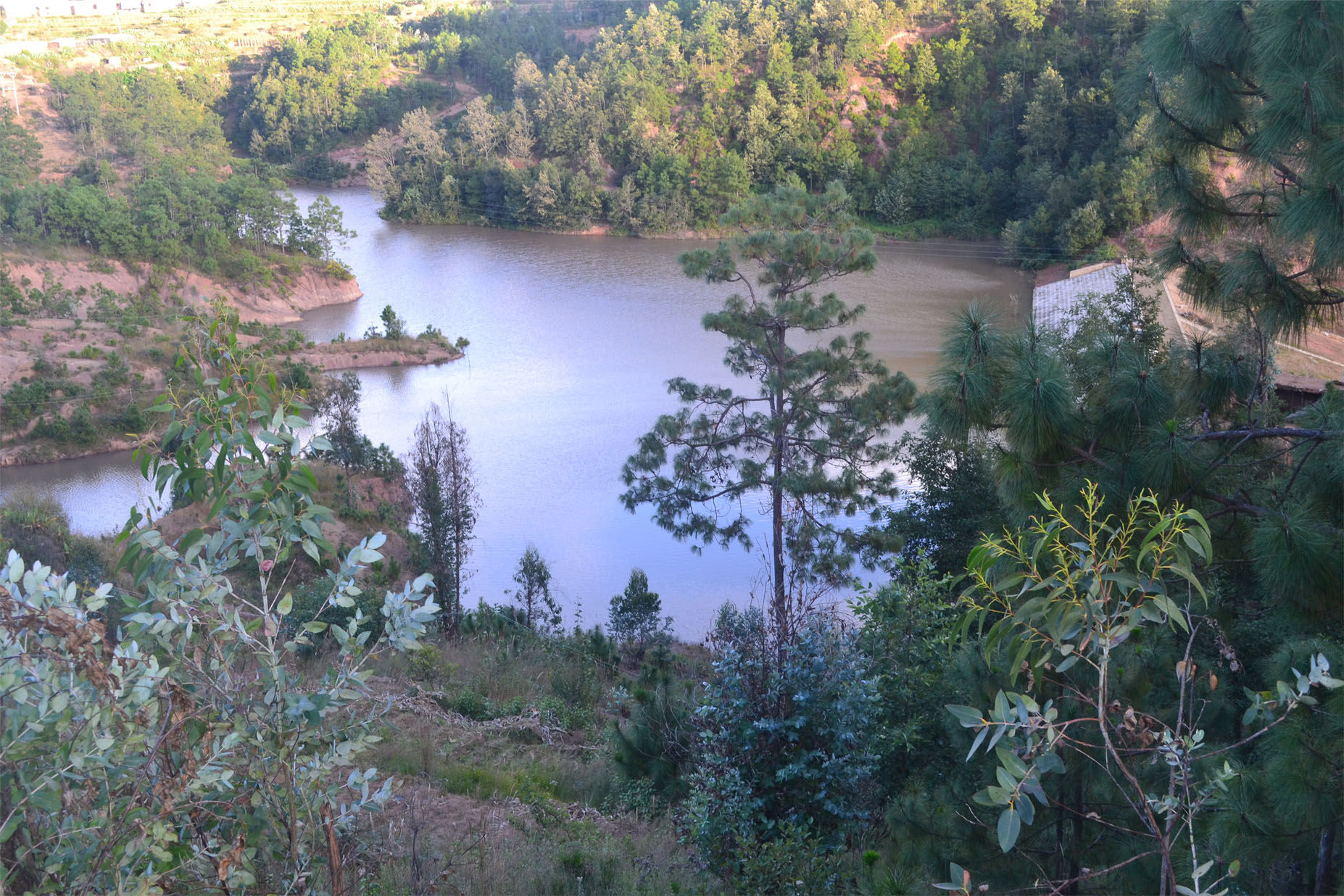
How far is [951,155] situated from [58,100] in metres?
33.7

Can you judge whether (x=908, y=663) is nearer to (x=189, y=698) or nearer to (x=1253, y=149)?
(x=1253, y=149)

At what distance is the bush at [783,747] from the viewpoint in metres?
3.26

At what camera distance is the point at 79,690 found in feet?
5.21

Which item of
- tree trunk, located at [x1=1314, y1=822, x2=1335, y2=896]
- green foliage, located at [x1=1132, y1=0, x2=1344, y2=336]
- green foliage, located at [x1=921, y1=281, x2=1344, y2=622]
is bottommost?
tree trunk, located at [x1=1314, y1=822, x2=1335, y2=896]

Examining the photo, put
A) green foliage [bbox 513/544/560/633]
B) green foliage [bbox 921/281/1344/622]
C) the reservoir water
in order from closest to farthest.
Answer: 1. green foliage [bbox 921/281/1344/622]
2. green foliage [bbox 513/544/560/633]
3. the reservoir water

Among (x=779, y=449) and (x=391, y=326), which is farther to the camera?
(x=391, y=326)

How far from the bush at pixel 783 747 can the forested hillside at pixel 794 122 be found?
3081 cm

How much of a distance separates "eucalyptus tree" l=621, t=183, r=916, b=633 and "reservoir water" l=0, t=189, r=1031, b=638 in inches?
38.2

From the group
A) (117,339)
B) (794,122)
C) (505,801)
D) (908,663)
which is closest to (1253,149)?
(908,663)

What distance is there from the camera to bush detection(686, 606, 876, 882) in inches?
128

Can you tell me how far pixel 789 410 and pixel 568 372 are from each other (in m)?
9.84

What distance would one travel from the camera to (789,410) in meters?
10.5

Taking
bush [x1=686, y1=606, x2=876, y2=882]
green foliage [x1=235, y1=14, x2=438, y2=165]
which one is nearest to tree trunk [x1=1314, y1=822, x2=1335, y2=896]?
bush [x1=686, y1=606, x2=876, y2=882]

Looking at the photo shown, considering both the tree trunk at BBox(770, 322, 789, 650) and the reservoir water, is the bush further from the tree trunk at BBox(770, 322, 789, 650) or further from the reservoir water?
the tree trunk at BBox(770, 322, 789, 650)
